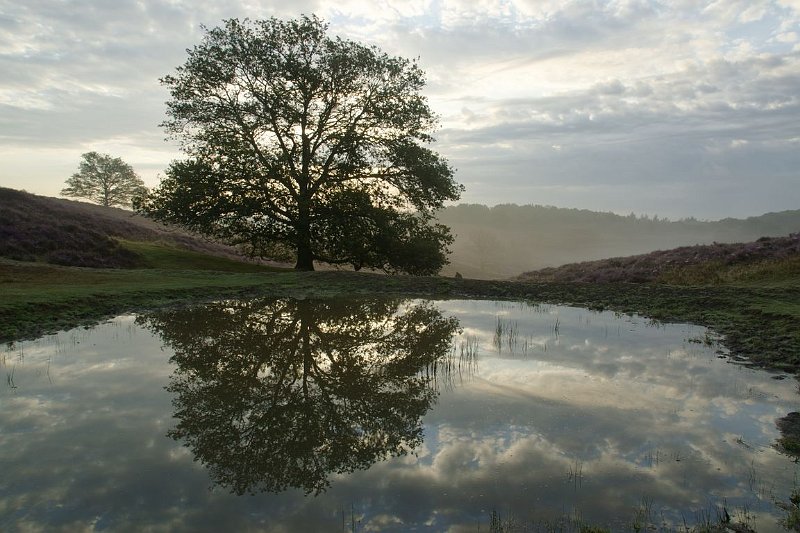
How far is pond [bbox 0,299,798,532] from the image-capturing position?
5.68 metres

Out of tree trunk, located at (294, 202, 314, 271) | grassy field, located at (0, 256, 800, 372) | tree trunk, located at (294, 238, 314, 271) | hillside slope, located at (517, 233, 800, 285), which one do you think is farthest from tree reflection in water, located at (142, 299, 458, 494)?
hillside slope, located at (517, 233, 800, 285)

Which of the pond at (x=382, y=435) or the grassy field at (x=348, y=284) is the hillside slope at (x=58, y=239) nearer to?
the grassy field at (x=348, y=284)

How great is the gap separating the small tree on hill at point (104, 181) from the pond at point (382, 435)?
75.2 m

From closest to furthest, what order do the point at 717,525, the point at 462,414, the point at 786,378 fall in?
the point at 717,525
the point at 462,414
the point at 786,378

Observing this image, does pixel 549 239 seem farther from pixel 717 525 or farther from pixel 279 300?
pixel 717 525

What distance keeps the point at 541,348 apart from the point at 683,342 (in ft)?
14.4

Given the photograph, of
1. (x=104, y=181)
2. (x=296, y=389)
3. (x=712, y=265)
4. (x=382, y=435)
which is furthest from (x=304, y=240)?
(x=104, y=181)

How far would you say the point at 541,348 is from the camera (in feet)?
45.8

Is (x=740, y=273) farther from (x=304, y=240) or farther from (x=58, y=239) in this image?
(x=58, y=239)

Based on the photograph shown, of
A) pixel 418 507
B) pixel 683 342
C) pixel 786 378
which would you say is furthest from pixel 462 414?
pixel 683 342

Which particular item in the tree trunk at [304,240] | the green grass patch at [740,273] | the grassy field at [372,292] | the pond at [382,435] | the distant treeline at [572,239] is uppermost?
the distant treeline at [572,239]

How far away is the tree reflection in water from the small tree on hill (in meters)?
71.1

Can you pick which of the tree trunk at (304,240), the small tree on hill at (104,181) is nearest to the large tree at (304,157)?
the tree trunk at (304,240)

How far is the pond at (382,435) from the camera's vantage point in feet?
18.6
